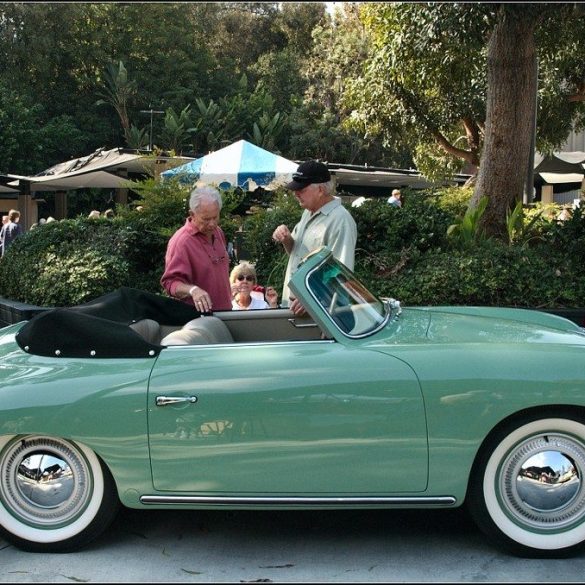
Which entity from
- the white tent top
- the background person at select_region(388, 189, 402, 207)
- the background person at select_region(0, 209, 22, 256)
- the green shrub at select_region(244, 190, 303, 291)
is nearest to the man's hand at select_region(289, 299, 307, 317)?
the green shrub at select_region(244, 190, 303, 291)

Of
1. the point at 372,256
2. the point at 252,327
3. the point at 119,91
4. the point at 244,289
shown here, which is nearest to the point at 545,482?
the point at 252,327

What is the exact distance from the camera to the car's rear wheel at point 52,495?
3617 mm

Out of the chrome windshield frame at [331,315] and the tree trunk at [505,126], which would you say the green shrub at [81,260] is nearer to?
the tree trunk at [505,126]

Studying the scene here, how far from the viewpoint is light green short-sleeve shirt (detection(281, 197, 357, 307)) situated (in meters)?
4.90

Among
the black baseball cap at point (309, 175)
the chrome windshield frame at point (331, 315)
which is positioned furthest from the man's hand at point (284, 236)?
the chrome windshield frame at point (331, 315)

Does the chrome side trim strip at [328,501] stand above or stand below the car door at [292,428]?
below

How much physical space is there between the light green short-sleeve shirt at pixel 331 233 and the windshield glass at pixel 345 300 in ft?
1.89

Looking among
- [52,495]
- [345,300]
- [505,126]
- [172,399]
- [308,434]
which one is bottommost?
[52,495]

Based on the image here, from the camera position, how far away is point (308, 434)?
3.42 meters

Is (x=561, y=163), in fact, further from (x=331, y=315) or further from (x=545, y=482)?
(x=545, y=482)

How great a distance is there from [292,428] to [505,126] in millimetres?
6928

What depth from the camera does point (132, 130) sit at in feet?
114

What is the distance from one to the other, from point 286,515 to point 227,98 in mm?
37429

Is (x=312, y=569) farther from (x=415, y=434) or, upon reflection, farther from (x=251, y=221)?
(x=251, y=221)
